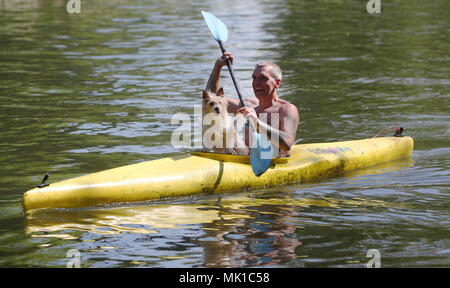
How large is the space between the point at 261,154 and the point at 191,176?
28.0 inches

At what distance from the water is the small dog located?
0.49m

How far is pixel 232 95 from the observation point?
12.6 metres

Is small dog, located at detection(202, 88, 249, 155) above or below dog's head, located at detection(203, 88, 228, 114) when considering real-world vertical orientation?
below

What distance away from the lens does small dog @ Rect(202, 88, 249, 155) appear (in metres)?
7.17

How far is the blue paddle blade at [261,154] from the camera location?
7.14m

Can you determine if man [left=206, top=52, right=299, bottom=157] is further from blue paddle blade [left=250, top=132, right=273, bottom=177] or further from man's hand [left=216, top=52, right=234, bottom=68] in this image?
blue paddle blade [left=250, top=132, right=273, bottom=177]

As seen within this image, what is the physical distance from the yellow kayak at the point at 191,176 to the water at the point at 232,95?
0.12 meters

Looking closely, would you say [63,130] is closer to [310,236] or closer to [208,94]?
[208,94]

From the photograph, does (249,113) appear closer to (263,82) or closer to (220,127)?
(220,127)

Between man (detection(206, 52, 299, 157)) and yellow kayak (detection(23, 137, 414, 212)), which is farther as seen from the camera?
man (detection(206, 52, 299, 157))

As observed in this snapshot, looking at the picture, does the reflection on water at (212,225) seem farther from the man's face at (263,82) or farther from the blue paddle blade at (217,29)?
the blue paddle blade at (217,29)

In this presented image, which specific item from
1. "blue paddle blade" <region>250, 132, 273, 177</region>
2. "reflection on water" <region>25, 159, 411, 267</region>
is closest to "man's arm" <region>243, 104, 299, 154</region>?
"blue paddle blade" <region>250, 132, 273, 177</region>

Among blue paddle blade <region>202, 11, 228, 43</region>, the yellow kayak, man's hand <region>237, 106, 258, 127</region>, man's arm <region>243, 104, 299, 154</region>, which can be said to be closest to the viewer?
the yellow kayak

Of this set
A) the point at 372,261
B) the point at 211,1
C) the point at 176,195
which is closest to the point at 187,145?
the point at 176,195
